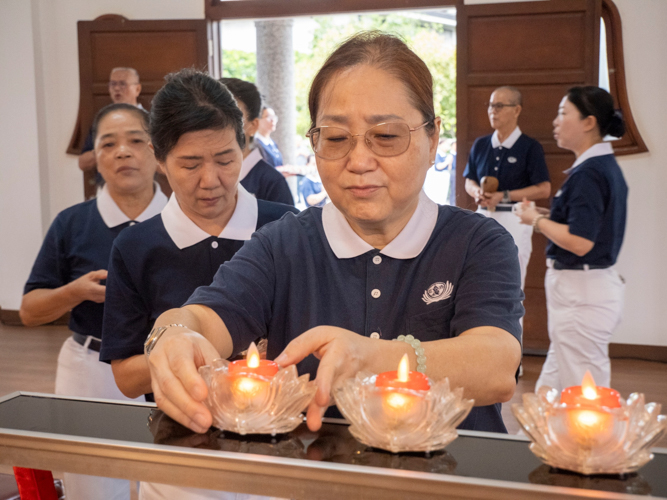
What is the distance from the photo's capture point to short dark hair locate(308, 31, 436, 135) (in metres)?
1.22

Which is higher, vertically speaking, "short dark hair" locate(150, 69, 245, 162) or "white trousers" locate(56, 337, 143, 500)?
"short dark hair" locate(150, 69, 245, 162)

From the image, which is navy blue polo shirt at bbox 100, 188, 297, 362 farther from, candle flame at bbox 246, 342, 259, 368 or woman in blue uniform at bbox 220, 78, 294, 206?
woman in blue uniform at bbox 220, 78, 294, 206

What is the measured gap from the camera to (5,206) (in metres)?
6.25

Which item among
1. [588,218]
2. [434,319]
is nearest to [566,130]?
[588,218]

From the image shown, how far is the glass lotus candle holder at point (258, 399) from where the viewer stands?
0.84m

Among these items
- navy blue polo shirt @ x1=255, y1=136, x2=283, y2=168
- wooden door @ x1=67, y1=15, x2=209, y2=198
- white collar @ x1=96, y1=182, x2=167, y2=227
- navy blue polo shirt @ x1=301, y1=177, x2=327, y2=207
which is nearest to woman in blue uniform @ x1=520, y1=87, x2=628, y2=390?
navy blue polo shirt @ x1=255, y1=136, x2=283, y2=168

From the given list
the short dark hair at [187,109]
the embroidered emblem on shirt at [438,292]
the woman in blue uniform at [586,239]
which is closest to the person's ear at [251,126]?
the short dark hair at [187,109]

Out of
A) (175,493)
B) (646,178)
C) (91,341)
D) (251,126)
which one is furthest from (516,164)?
(175,493)

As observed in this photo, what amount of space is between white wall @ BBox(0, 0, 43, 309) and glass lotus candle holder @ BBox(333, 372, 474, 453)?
5974 millimetres

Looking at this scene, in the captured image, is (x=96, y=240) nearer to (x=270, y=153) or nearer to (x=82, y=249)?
(x=82, y=249)

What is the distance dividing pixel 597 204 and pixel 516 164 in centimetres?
169

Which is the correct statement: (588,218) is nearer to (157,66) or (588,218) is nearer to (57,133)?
(157,66)

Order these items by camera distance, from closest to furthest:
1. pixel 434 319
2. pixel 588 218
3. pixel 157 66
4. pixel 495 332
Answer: pixel 495 332, pixel 434 319, pixel 588 218, pixel 157 66

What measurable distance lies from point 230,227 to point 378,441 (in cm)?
107
